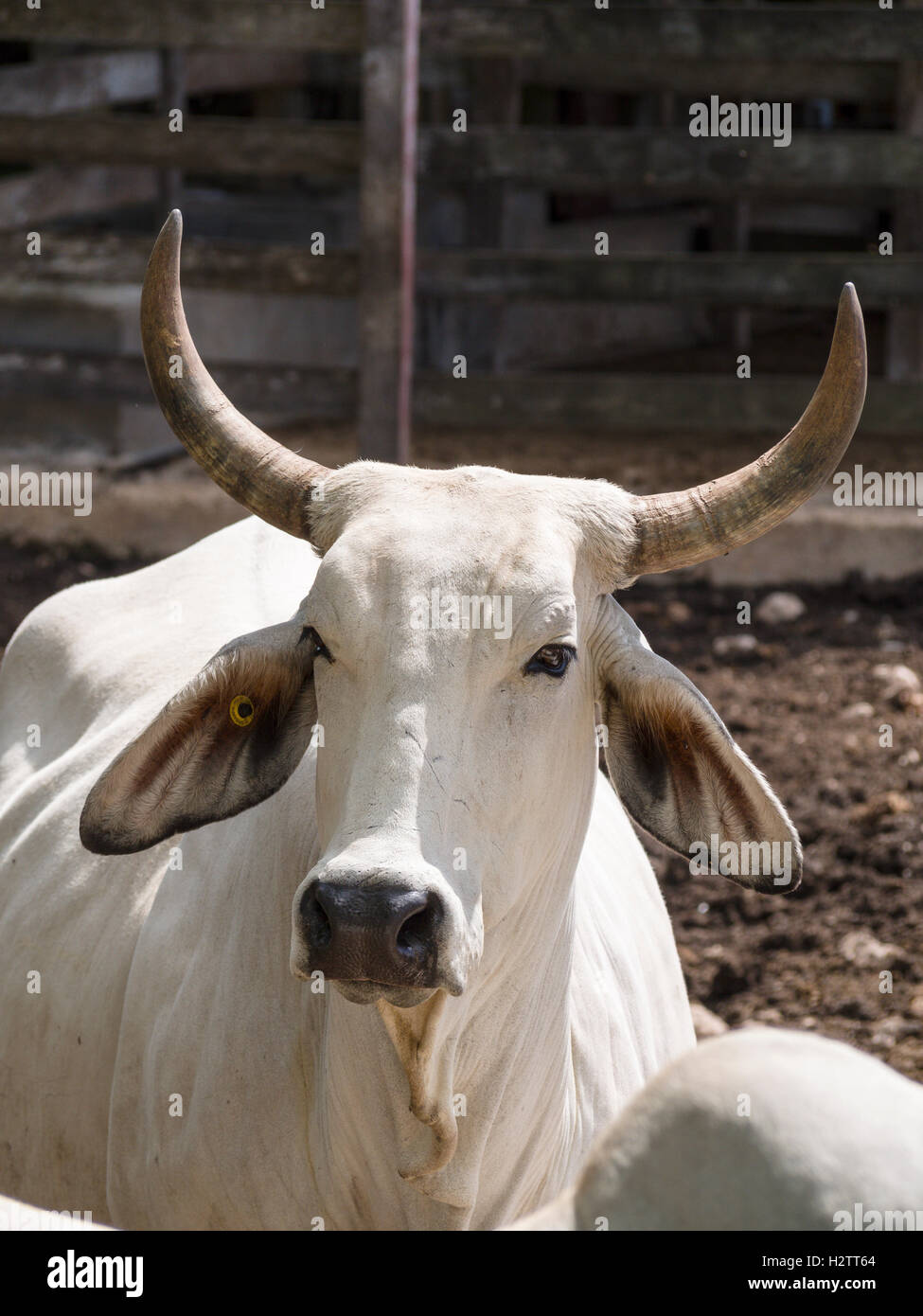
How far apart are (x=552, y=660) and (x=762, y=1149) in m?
1.64

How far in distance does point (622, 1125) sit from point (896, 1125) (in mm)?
177

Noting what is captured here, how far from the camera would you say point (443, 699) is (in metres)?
2.54

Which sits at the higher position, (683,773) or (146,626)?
(146,626)

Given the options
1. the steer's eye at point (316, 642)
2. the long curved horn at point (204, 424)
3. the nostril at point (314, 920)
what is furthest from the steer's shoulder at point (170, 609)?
the nostril at point (314, 920)

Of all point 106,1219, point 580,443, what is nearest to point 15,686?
point 106,1219

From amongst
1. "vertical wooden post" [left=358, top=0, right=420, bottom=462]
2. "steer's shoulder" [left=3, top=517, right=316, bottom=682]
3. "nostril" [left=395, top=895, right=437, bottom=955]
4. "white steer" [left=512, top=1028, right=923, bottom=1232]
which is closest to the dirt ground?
"vertical wooden post" [left=358, top=0, right=420, bottom=462]

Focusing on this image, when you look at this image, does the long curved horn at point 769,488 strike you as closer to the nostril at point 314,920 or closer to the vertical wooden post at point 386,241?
the nostril at point 314,920

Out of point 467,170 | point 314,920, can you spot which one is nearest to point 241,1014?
point 314,920

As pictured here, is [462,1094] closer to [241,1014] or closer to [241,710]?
[241,1014]

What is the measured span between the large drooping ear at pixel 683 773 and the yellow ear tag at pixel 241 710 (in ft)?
1.93

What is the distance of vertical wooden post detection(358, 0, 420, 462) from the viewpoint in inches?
314

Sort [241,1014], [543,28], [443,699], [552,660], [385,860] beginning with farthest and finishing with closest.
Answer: [543,28]
[241,1014]
[552,660]
[443,699]
[385,860]
